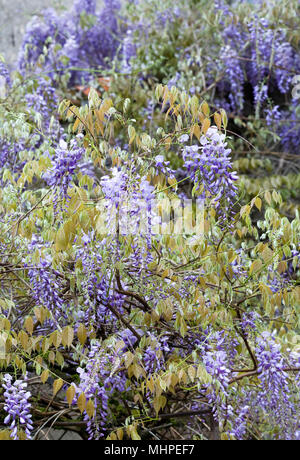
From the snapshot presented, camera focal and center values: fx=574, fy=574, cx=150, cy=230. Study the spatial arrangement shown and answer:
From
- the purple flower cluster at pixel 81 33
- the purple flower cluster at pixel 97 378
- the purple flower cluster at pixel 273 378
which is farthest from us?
the purple flower cluster at pixel 81 33

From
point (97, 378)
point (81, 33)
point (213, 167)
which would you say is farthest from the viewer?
point (81, 33)

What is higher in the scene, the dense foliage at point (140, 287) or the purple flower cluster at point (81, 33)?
the purple flower cluster at point (81, 33)

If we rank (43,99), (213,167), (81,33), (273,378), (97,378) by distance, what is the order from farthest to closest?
(81,33) → (43,99) → (273,378) → (97,378) → (213,167)

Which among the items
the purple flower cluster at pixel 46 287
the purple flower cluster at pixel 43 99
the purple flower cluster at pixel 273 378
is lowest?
the purple flower cluster at pixel 273 378

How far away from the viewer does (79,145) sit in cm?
192

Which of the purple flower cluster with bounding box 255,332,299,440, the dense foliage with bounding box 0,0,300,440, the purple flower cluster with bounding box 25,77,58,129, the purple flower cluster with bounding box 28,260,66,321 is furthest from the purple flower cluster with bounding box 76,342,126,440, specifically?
the purple flower cluster with bounding box 25,77,58,129

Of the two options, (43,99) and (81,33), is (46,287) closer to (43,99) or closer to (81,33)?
(43,99)

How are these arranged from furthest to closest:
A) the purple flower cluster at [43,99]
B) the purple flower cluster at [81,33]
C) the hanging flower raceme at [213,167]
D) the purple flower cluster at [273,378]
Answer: the purple flower cluster at [81,33] < the purple flower cluster at [43,99] < the purple flower cluster at [273,378] < the hanging flower raceme at [213,167]

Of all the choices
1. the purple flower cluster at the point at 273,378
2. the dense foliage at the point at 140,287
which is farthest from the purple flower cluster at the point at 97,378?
the purple flower cluster at the point at 273,378

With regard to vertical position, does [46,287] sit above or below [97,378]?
above

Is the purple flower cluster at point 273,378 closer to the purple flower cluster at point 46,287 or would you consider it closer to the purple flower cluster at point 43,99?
the purple flower cluster at point 46,287

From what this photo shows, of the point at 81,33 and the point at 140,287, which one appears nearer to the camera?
the point at 140,287

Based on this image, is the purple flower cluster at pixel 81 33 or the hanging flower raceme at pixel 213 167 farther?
the purple flower cluster at pixel 81 33

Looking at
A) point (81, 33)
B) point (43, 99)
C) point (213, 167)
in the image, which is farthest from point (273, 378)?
point (81, 33)
